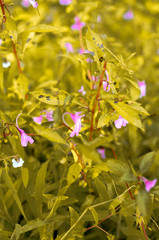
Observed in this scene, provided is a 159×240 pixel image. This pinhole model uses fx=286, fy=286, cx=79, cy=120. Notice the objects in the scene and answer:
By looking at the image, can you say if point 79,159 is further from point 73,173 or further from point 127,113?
point 127,113

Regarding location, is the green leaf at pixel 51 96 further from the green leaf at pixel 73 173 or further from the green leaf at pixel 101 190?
the green leaf at pixel 101 190

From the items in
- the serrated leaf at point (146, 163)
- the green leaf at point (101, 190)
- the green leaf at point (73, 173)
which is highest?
the serrated leaf at point (146, 163)

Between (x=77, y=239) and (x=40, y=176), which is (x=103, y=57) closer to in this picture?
(x=40, y=176)

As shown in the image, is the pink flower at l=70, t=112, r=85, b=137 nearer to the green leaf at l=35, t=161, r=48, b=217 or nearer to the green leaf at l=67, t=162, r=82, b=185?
the green leaf at l=67, t=162, r=82, b=185

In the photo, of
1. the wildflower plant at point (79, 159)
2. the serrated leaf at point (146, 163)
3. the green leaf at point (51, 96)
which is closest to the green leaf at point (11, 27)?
the wildflower plant at point (79, 159)

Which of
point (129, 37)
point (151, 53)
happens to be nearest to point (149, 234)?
point (151, 53)

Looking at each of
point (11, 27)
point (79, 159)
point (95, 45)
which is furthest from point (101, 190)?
point (11, 27)

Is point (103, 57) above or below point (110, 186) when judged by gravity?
above

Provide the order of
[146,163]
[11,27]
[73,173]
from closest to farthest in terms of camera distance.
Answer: [146,163]
[73,173]
[11,27]

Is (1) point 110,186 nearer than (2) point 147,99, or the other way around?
(1) point 110,186
